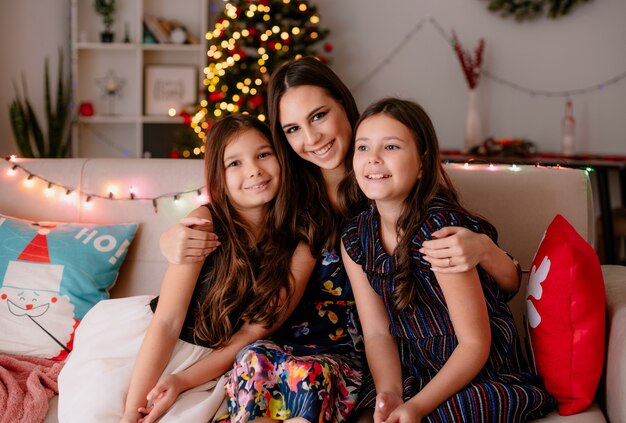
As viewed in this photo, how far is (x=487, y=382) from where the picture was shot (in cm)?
155

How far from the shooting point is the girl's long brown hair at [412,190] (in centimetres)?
166

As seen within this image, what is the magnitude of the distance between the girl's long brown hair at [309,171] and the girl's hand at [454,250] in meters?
0.39

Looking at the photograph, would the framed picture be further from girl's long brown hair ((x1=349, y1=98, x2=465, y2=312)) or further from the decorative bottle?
girl's long brown hair ((x1=349, y1=98, x2=465, y2=312))

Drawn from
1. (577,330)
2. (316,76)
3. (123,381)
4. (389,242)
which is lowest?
(123,381)

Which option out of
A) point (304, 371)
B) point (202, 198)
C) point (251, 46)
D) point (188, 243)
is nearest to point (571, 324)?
point (304, 371)

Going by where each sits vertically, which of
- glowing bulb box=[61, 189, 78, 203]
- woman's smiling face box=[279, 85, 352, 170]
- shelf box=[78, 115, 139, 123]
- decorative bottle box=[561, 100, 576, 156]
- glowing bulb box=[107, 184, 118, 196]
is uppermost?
shelf box=[78, 115, 139, 123]

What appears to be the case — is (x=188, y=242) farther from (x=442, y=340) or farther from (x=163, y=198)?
(x=442, y=340)

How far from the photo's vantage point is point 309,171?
79.9 inches

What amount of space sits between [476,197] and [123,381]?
1.10 meters

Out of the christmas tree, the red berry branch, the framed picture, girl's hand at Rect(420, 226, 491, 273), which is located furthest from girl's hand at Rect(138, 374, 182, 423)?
the red berry branch

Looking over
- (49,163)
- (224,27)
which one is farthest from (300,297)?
(224,27)

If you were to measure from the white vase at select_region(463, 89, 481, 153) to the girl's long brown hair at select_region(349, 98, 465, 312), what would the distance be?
309cm

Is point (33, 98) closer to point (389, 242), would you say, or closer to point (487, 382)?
point (389, 242)

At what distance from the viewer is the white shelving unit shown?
4.83 metres
